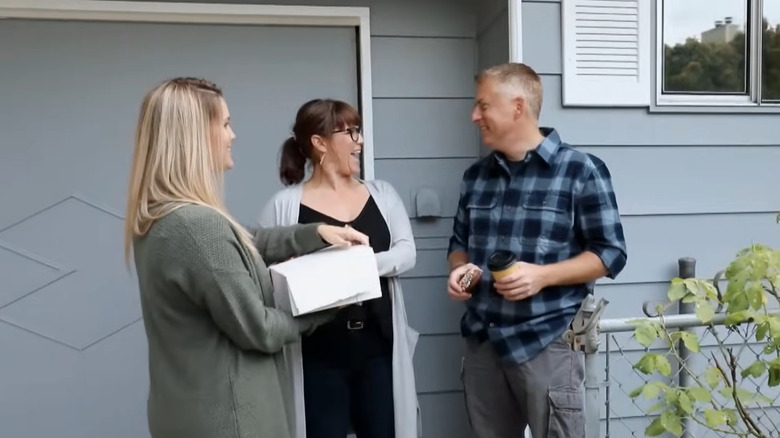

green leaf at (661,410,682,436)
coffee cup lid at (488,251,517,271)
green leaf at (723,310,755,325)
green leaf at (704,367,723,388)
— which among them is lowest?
green leaf at (661,410,682,436)

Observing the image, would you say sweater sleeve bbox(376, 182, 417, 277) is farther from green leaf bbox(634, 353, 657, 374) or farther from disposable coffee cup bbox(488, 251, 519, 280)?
green leaf bbox(634, 353, 657, 374)

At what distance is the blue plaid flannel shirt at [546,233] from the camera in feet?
6.35

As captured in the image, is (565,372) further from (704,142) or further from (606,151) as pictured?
(704,142)

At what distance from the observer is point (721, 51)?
9.09 feet

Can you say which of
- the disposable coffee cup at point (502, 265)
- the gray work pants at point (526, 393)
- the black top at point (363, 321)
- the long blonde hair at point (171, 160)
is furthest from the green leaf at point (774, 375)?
the long blonde hair at point (171, 160)

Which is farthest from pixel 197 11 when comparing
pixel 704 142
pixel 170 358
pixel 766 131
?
pixel 766 131

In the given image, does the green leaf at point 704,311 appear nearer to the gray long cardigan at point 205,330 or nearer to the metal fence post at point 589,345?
the metal fence post at point 589,345

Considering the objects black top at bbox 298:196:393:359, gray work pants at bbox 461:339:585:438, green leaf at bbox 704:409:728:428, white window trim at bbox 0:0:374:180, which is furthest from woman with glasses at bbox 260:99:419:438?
green leaf at bbox 704:409:728:428

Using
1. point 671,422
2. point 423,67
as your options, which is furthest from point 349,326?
point 423,67

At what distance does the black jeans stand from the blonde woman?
0.53m

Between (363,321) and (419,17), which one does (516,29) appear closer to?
(419,17)

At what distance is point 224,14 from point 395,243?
1.15 metres

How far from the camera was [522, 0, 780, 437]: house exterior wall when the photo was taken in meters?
2.55

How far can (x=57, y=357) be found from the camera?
2551mm
